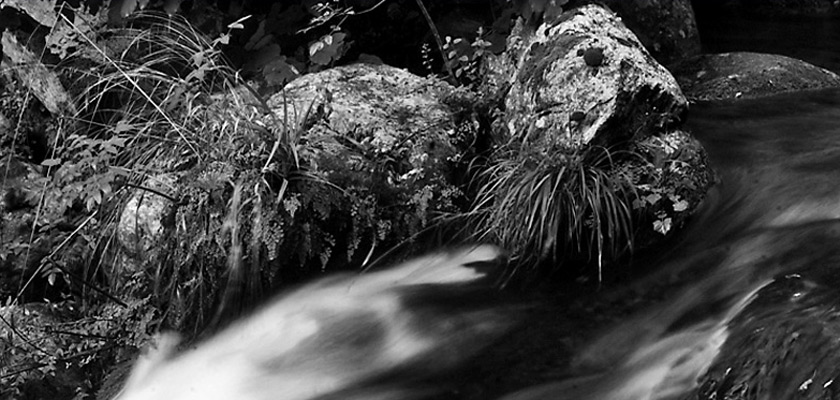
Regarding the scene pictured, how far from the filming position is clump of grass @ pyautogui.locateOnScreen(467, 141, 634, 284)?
4.18 metres

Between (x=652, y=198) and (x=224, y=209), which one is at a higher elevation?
(x=224, y=209)

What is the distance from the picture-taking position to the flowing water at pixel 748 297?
124 inches

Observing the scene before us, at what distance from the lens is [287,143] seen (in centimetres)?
434

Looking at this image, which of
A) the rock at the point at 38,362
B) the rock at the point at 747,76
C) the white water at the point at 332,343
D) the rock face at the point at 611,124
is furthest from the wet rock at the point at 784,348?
the rock at the point at 38,362

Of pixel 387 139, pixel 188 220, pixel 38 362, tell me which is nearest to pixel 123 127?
pixel 188 220

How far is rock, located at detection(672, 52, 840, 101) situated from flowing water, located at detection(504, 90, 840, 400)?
0.77 m

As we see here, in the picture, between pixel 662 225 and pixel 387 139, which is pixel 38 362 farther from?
pixel 662 225

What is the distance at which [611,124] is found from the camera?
14.5ft

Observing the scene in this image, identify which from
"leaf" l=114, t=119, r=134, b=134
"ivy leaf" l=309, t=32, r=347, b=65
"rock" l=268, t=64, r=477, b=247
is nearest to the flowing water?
"rock" l=268, t=64, r=477, b=247

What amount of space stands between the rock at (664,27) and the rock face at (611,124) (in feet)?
6.21

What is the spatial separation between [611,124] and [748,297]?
1.03 meters

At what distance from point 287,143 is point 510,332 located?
4.26ft

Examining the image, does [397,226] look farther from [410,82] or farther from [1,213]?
[1,213]

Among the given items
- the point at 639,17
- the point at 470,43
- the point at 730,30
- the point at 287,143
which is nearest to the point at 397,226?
the point at 287,143
